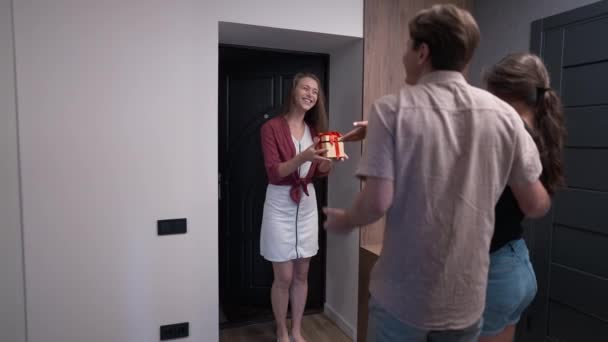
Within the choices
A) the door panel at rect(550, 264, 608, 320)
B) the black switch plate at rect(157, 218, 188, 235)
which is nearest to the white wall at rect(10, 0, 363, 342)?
the black switch plate at rect(157, 218, 188, 235)

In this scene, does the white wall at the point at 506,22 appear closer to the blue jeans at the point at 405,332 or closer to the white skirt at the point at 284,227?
the white skirt at the point at 284,227

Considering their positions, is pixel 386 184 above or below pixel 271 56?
below

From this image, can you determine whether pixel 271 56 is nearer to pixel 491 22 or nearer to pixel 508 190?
pixel 491 22

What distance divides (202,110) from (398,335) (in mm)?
1486

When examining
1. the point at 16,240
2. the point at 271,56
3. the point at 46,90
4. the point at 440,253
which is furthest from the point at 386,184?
the point at 271,56

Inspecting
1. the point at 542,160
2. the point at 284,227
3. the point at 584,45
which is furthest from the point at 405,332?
the point at 584,45

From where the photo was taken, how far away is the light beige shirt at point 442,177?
83 cm

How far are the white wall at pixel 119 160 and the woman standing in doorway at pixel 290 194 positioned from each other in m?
0.30

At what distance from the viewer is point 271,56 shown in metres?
2.59

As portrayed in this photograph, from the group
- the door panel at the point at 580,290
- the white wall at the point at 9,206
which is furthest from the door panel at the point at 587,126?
the white wall at the point at 9,206

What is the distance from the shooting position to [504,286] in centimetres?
113

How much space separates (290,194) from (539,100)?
4.26ft

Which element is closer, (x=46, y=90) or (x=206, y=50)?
(x=46, y=90)

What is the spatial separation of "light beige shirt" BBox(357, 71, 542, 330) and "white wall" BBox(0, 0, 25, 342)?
1.68 m
